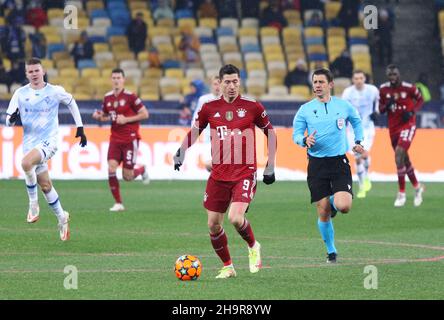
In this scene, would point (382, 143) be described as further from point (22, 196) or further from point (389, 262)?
point (389, 262)

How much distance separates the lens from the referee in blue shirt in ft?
44.2

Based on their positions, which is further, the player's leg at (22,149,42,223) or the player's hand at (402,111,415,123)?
the player's hand at (402,111,415,123)

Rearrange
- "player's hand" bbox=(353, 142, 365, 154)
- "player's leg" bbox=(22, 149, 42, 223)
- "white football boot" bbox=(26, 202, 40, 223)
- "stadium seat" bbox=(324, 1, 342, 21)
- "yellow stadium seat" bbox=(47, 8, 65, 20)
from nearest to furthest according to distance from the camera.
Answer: "player's hand" bbox=(353, 142, 365, 154) → "player's leg" bbox=(22, 149, 42, 223) → "white football boot" bbox=(26, 202, 40, 223) → "yellow stadium seat" bbox=(47, 8, 65, 20) → "stadium seat" bbox=(324, 1, 342, 21)

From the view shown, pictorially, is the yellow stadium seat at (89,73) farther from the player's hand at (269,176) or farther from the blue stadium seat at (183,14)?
the player's hand at (269,176)

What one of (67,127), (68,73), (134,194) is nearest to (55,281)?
(134,194)

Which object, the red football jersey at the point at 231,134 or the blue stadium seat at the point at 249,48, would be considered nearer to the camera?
the red football jersey at the point at 231,134

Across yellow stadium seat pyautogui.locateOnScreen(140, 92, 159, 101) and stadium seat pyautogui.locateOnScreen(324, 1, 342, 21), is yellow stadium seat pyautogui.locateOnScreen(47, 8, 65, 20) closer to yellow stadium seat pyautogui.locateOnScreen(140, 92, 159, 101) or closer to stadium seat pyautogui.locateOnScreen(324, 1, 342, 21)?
yellow stadium seat pyautogui.locateOnScreen(140, 92, 159, 101)

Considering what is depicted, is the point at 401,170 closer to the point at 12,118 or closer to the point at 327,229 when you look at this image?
the point at 12,118

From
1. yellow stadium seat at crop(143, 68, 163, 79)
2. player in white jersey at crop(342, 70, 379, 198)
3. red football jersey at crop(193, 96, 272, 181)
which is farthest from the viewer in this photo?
yellow stadium seat at crop(143, 68, 163, 79)

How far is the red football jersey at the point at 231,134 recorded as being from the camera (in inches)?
483

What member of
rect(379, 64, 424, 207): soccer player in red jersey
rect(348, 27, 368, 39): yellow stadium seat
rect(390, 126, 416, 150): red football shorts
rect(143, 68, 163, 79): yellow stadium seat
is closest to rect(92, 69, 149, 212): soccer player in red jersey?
rect(379, 64, 424, 207): soccer player in red jersey

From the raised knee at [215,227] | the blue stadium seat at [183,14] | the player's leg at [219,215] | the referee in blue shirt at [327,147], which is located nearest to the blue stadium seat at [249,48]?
the blue stadium seat at [183,14]

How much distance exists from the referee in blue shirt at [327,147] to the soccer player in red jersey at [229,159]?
47.0 inches

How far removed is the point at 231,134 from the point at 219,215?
0.85 meters
